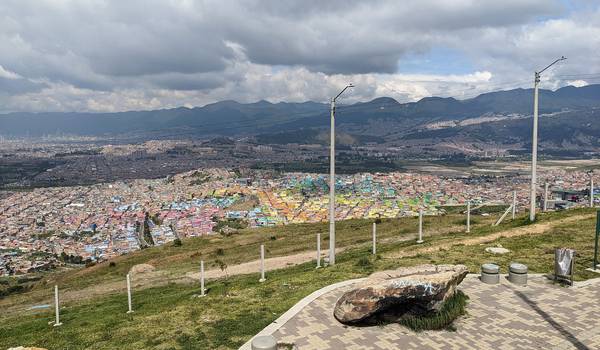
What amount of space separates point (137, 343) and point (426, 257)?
12872mm

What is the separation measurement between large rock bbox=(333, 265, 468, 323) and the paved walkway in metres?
0.47

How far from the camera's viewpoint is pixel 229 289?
1703 centimetres

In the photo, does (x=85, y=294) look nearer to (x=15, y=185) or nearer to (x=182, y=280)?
(x=182, y=280)

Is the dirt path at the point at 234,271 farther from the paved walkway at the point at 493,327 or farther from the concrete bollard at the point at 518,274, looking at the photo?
the paved walkway at the point at 493,327

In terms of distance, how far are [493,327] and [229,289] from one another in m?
10.4

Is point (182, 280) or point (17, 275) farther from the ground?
point (182, 280)

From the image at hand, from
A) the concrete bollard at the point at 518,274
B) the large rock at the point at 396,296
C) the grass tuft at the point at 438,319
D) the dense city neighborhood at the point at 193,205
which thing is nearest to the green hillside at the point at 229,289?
the concrete bollard at the point at 518,274

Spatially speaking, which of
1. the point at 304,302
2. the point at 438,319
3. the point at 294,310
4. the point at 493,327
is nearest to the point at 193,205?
the point at 304,302

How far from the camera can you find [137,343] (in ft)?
39.3

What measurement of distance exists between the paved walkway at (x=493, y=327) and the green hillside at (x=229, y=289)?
61.1 inches

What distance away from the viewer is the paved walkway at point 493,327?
10344 millimetres

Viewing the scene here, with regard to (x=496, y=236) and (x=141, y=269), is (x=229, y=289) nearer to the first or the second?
(x=141, y=269)

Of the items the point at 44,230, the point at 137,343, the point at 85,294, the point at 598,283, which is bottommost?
the point at 44,230

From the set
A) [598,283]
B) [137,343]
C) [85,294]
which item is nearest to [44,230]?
[85,294]
